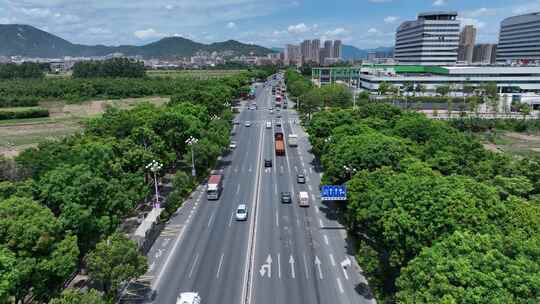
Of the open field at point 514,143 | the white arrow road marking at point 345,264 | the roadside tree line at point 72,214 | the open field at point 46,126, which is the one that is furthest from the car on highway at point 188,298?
the open field at point 514,143

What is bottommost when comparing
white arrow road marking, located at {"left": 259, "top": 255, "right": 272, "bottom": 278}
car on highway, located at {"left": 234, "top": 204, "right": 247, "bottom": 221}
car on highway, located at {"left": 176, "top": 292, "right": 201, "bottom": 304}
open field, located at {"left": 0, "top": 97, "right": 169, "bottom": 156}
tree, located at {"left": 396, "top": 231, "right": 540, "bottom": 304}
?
white arrow road marking, located at {"left": 259, "top": 255, "right": 272, "bottom": 278}

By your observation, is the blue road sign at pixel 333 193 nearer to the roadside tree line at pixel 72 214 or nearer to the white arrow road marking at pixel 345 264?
the white arrow road marking at pixel 345 264

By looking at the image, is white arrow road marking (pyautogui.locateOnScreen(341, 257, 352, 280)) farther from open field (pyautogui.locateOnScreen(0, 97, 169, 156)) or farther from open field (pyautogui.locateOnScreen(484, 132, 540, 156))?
open field (pyautogui.locateOnScreen(0, 97, 169, 156))

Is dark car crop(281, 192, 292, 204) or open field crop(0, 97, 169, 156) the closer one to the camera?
dark car crop(281, 192, 292, 204)

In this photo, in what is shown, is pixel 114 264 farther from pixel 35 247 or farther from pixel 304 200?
pixel 304 200

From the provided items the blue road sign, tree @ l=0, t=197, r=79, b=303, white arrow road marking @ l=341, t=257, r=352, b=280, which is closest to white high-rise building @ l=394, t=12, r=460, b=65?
the blue road sign

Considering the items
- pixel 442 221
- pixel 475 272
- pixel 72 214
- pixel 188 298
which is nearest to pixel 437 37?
pixel 442 221
